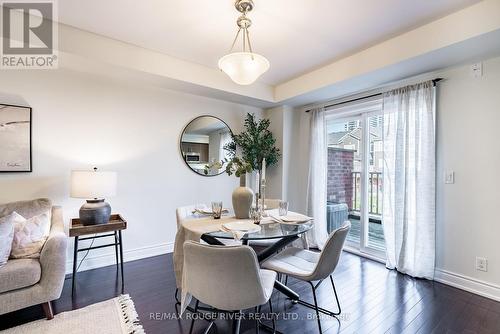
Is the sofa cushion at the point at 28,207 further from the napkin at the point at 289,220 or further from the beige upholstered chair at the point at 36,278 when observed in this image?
the napkin at the point at 289,220

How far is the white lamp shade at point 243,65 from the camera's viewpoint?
1844mm

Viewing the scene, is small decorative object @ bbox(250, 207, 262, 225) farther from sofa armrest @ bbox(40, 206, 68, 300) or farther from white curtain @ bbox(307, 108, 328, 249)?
white curtain @ bbox(307, 108, 328, 249)

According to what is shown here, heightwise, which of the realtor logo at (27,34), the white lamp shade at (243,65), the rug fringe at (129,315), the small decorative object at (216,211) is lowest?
the rug fringe at (129,315)

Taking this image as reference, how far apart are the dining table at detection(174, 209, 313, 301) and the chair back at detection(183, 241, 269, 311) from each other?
33 cm

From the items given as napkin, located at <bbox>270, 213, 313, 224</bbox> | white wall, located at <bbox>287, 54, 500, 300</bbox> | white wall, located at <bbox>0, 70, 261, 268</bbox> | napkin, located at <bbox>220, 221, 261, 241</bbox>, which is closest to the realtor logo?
white wall, located at <bbox>0, 70, 261, 268</bbox>

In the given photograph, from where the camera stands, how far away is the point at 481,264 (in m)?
2.41

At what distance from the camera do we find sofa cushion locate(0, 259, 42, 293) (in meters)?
1.74

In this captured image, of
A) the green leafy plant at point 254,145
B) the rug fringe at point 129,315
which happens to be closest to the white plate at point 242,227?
the rug fringe at point 129,315

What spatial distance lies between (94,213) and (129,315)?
1037 millimetres

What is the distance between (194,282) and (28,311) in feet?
5.57

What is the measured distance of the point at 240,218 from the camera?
2.14 m

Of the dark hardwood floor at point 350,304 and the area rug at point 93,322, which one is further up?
the area rug at point 93,322

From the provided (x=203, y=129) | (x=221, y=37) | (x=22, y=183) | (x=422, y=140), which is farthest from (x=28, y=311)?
(x=422, y=140)

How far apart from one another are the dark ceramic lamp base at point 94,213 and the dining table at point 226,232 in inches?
37.3
